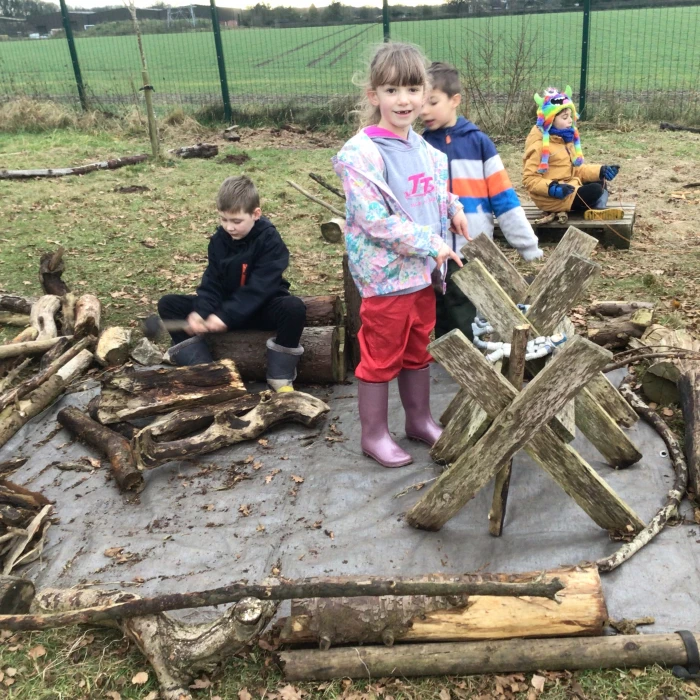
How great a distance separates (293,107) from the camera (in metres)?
14.2

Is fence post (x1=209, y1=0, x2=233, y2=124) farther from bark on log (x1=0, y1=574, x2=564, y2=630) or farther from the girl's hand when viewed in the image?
bark on log (x1=0, y1=574, x2=564, y2=630)

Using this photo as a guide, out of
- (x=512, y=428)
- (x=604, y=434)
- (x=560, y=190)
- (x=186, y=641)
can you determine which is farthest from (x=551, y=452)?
(x=560, y=190)

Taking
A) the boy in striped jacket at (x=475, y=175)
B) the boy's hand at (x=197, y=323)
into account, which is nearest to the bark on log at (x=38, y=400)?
the boy's hand at (x=197, y=323)

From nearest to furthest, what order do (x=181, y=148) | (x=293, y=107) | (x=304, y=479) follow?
(x=304, y=479) → (x=181, y=148) → (x=293, y=107)

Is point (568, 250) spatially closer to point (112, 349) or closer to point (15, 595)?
point (15, 595)

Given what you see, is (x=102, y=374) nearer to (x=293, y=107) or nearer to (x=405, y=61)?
(x=405, y=61)

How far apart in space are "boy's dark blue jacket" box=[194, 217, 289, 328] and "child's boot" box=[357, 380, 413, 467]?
1.02m

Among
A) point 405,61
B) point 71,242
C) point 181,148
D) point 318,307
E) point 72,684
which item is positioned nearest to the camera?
point 72,684

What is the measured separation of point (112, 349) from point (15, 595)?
92.1 inches

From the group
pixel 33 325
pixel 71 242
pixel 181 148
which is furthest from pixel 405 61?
pixel 181 148

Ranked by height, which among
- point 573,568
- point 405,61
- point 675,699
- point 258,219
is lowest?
point 675,699

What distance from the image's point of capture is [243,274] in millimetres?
4422

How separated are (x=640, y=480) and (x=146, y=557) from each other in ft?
7.66

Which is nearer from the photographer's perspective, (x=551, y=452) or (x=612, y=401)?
(x=551, y=452)
